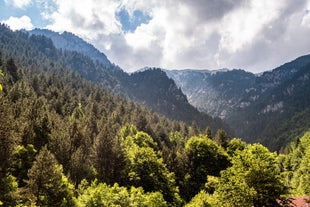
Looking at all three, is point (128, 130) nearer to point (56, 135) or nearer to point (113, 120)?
point (113, 120)

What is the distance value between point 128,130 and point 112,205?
8061cm

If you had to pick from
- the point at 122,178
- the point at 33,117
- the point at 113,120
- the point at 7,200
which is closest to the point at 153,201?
the point at 7,200

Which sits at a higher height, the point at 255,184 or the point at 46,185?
the point at 46,185

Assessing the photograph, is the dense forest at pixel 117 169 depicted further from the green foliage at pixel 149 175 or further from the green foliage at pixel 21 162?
the green foliage at pixel 149 175

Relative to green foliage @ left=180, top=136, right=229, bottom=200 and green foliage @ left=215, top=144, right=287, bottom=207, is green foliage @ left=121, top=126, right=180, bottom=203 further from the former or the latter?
green foliage @ left=215, top=144, right=287, bottom=207

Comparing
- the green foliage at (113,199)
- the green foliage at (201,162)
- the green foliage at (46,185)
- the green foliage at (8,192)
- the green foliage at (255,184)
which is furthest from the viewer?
the green foliage at (201,162)

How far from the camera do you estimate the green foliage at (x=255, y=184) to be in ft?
105

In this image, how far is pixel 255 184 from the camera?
32.7 metres

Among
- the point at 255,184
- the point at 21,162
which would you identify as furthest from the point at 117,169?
the point at 255,184

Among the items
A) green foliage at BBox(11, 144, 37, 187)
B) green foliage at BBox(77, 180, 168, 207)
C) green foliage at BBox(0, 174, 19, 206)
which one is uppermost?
green foliage at BBox(11, 144, 37, 187)

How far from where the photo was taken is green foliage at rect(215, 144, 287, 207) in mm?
31969

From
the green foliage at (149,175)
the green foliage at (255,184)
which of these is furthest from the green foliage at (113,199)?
the green foliage at (149,175)

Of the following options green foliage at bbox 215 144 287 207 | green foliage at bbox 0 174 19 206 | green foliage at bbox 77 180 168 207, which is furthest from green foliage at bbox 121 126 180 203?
green foliage at bbox 0 174 19 206

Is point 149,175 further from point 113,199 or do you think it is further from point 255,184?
point 255,184
